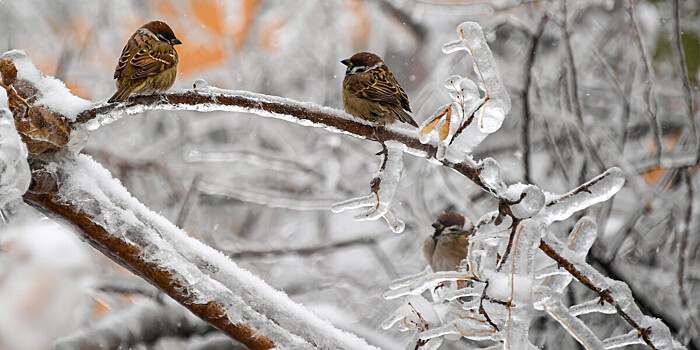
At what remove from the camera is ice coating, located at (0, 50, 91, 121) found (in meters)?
1.04

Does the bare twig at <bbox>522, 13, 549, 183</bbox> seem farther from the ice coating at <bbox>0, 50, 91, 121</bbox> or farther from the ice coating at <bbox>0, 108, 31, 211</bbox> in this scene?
the ice coating at <bbox>0, 108, 31, 211</bbox>

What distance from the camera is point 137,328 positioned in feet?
7.23

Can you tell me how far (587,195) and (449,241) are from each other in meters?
1.58

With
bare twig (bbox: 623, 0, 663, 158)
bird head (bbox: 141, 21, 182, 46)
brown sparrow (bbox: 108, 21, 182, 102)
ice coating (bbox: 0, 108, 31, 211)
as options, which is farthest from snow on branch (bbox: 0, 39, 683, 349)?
bare twig (bbox: 623, 0, 663, 158)

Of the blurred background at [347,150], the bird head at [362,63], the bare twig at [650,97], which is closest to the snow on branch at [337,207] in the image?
the blurred background at [347,150]

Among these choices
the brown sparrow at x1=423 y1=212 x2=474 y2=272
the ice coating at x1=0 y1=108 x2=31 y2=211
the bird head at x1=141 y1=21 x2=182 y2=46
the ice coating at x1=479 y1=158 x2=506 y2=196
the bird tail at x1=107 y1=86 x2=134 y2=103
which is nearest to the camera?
the ice coating at x1=0 y1=108 x2=31 y2=211

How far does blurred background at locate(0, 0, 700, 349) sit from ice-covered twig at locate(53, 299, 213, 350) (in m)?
0.03

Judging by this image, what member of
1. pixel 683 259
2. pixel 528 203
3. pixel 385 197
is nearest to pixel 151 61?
pixel 385 197

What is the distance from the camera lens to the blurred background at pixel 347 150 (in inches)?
91.7

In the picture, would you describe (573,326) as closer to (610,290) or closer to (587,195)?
(610,290)

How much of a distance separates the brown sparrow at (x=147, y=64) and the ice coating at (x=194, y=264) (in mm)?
431

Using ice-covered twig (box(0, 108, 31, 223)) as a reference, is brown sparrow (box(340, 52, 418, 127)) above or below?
above

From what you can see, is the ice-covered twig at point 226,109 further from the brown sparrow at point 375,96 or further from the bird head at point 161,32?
the bird head at point 161,32

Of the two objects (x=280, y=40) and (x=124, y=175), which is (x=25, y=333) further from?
(x=280, y=40)
